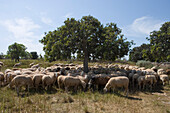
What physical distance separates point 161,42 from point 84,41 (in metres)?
9.16

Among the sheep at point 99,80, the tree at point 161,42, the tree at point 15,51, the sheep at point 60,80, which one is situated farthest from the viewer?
the tree at point 15,51

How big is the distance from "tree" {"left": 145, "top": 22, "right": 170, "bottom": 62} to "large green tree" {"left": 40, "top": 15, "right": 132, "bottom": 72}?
9.92 feet

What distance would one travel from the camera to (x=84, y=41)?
49.1ft

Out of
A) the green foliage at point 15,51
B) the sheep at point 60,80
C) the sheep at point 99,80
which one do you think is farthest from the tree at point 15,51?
the sheep at point 99,80

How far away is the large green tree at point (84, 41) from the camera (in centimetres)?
1391

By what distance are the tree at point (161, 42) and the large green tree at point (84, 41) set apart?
3024mm

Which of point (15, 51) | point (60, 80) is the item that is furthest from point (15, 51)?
point (60, 80)

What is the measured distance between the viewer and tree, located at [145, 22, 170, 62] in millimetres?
13258

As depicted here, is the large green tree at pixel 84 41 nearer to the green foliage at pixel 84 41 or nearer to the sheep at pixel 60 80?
the green foliage at pixel 84 41

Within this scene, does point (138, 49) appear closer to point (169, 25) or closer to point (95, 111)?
point (169, 25)

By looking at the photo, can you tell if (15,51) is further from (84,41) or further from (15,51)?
(84,41)

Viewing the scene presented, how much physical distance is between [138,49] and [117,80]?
5473cm

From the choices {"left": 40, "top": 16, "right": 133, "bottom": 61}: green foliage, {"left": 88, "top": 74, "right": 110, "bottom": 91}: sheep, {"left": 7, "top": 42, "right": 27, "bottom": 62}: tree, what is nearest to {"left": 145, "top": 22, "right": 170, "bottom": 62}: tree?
{"left": 40, "top": 16, "right": 133, "bottom": 61}: green foliage

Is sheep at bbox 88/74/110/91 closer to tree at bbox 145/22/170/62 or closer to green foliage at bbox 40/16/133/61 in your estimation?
green foliage at bbox 40/16/133/61
